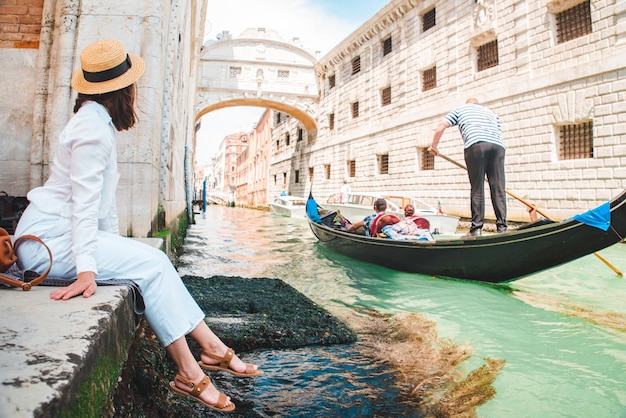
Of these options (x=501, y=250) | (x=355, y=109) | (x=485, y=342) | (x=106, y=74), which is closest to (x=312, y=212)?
(x=501, y=250)

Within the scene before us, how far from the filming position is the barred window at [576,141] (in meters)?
8.26

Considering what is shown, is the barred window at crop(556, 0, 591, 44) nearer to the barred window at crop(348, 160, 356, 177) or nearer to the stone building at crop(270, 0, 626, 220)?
the stone building at crop(270, 0, 626, 220)

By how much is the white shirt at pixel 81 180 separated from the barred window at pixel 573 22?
10.1m

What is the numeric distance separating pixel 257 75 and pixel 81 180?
1948cm

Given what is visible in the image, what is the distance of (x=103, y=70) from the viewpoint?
1.48 m

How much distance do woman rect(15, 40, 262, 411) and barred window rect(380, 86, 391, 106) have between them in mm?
14077

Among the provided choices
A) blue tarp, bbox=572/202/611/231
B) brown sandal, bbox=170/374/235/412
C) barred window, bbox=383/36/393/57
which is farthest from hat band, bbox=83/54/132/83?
barred window, bbox=383/36/393/57

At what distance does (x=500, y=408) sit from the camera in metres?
1.71

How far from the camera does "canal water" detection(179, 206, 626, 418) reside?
1698 millimetres

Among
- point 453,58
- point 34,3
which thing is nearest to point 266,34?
point 453,58

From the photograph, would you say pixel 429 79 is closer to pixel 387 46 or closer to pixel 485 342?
pixel 387 46

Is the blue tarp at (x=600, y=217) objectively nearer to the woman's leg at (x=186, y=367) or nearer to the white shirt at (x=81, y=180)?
the woman's leg at (x=186, y=367)

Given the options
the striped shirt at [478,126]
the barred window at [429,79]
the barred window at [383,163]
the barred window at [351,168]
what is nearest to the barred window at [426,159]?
the barred window at [383,163]

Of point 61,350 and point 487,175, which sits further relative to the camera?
point 487,175
